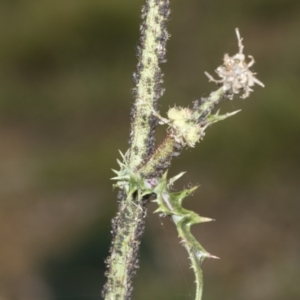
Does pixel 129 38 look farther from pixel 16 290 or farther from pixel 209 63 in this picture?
pixel 16 290

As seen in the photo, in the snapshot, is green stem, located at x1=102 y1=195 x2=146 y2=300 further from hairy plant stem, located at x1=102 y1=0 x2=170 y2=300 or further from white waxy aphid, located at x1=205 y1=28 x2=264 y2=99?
white waxy aphid, located at x1=205 y1=28 x2=264 y2=99

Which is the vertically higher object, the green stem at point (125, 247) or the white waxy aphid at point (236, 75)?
the white waxy aphid at point (236, 75)

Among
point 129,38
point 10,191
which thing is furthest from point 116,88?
point 10,191

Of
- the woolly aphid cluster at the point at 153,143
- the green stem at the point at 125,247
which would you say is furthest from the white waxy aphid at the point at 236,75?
the green stem at the point at 125,247

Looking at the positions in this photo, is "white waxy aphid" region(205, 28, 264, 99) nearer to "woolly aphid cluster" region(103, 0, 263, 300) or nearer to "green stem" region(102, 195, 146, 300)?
"woolly aphid cluster" region(103, 0, 263, 300)

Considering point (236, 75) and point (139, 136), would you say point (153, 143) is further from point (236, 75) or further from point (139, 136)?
point (236, 75)

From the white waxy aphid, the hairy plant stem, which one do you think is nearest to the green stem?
the hairy plant stem

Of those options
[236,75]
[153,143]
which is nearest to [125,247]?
[153,143]

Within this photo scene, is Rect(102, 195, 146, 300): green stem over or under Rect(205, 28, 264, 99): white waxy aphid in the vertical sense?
under

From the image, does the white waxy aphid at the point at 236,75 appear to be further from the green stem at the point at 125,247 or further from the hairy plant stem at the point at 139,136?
the green stem at the point at 125,247

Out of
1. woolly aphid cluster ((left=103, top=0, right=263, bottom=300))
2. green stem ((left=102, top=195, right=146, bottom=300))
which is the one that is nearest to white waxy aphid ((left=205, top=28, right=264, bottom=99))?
woolly aphid cluster ((left=103, top=0, right=263, bottom=300))

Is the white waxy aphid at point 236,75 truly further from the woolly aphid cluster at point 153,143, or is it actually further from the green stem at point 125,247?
the green stem at point 125,247
